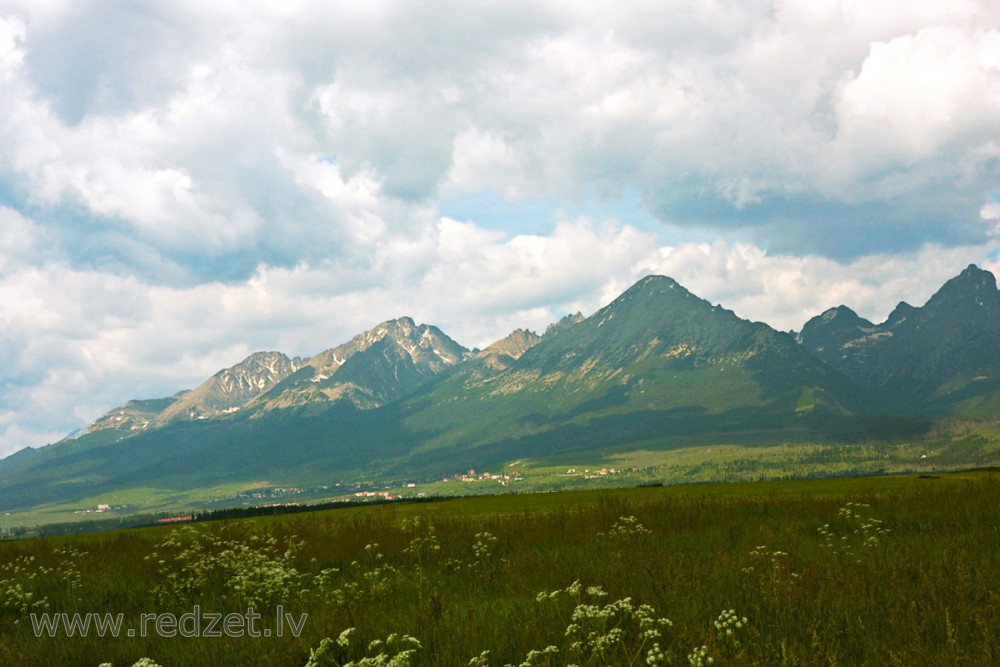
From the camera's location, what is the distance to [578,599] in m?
10.3

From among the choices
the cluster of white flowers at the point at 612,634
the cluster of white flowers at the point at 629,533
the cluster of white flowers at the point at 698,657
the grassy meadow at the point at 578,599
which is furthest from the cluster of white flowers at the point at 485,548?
the cluster of white flowers at the point at 698,657

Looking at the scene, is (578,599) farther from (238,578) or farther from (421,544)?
(421,544)

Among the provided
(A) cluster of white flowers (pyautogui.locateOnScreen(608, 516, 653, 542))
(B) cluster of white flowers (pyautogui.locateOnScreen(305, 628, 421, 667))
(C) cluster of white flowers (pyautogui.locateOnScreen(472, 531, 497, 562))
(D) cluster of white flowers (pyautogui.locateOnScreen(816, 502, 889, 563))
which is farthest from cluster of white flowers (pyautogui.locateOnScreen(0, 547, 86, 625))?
(D) cluster of white flowers (pyautogui.locateOnScreen(816, 502, 889, 563))

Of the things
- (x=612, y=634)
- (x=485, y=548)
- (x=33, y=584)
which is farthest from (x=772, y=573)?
(x=33, y=584)

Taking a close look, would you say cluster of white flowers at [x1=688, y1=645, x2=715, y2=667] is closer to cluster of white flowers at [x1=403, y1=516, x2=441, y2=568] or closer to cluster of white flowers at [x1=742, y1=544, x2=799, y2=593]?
cluster of white flowers at [x1=742, y1=544, x2=799, y2=593]

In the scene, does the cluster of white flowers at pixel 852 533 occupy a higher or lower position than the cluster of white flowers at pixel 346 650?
lower

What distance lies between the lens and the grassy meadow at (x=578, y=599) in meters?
8.38

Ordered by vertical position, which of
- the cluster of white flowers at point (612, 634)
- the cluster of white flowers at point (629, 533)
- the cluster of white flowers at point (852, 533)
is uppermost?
the cluster of white flowers at point (612, 634)

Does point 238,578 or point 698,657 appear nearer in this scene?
point 698,657

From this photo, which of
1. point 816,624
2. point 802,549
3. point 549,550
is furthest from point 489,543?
point 816,624

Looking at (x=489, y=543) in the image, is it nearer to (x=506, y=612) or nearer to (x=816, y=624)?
(x=506, y=612)

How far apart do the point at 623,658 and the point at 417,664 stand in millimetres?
2518

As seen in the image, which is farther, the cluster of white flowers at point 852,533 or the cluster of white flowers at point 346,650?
the cluster of white flowers at point 852,533

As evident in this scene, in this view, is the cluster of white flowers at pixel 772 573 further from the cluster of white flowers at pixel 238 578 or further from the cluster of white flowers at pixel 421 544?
the cluster of white flowers at pixel 238 578
